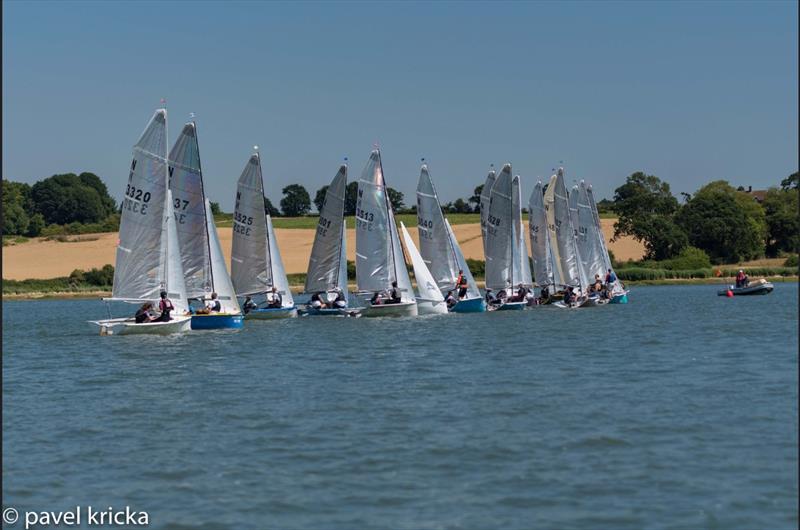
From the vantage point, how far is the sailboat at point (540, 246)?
61.1m

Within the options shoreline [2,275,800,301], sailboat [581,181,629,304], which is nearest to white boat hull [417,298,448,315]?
sailboat [581,181,629,304]

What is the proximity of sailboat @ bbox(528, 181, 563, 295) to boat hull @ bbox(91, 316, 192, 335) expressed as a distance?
25766mm

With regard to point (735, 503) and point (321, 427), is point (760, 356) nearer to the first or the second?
point (321, 427)

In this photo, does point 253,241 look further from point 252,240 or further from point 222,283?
point 222,283

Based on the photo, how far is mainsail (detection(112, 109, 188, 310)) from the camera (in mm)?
39344

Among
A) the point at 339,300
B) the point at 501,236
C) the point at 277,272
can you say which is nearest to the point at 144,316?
the point at 277,272

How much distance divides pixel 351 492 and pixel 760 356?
16.5 metres

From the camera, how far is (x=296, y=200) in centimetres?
18988

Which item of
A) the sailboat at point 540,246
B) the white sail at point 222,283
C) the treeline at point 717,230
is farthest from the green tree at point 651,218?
the white sail at point 222,283

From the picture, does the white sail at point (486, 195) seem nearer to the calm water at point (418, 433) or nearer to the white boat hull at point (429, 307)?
the white boat hull at point (429, 307)

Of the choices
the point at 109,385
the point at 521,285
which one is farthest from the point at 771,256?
the point at 109,385

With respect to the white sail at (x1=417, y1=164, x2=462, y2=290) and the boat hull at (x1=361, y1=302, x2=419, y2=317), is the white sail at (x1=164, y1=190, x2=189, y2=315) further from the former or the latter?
the white sail at (x1=417, y1=164, x2=462, y2=290)

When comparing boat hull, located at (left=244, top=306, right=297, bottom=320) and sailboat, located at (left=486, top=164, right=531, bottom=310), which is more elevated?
sailboat, located at (left=486, top=164, right=531, bottom=310)

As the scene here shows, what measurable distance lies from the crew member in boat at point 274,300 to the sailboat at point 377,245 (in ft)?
12.1
